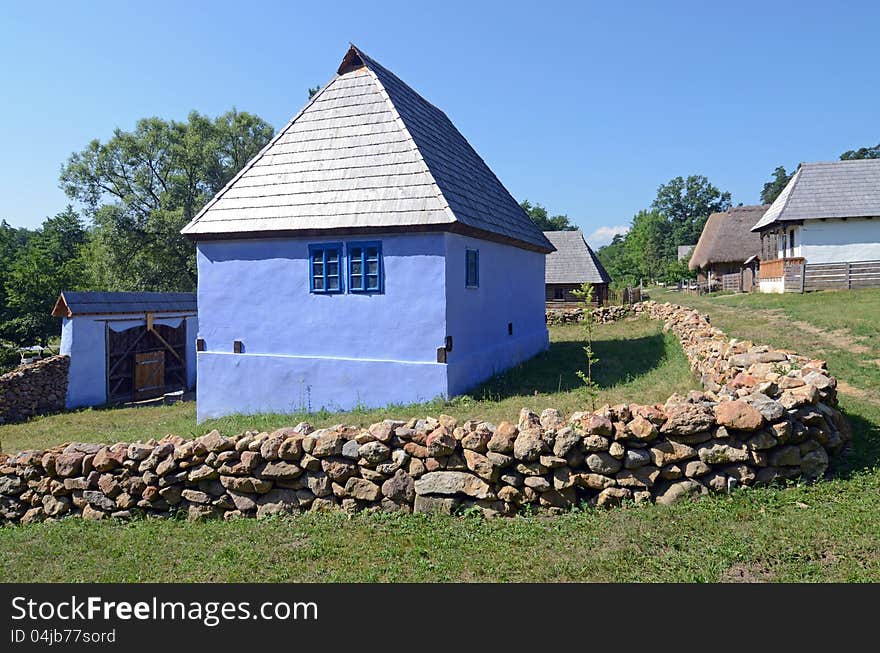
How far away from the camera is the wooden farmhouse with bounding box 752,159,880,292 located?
2720cm

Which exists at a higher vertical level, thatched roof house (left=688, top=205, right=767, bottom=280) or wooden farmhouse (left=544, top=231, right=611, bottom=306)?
thatched roof house (left=688, top=205, right=767, bottom=280)

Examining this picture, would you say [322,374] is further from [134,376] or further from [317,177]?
[134,376]

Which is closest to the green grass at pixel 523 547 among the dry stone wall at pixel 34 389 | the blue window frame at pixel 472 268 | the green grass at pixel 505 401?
the green grass at pixel 505 401

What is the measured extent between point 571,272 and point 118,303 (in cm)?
2383

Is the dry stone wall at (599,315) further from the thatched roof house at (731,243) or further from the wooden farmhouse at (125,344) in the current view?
the thatched roof house at (731,243)

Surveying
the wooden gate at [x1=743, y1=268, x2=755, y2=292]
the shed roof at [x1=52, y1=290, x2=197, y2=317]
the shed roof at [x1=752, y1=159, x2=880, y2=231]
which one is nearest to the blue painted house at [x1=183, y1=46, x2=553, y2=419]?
the shed roof at [x1=52, y1=290, x2=197, y2=317]

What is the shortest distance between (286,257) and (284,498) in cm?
652

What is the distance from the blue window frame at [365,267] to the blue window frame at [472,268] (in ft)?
6.07

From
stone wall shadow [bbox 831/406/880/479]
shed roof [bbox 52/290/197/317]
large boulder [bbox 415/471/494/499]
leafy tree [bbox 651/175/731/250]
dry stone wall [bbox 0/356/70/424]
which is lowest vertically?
dry stone wall [bbox 0/356/70/424]

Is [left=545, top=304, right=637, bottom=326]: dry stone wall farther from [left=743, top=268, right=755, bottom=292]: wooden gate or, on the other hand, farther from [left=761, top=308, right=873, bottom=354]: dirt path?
[left=761, top=308, right=873, bottom=354]: dirt path

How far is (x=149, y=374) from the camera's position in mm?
22672

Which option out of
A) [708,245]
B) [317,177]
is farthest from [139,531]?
[708,245]

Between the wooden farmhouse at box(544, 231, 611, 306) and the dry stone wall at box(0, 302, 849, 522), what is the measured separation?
27.4 m

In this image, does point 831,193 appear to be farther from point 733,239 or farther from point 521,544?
point 521,544
